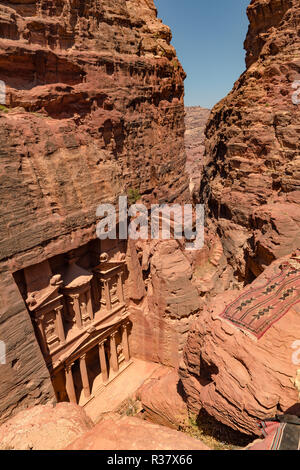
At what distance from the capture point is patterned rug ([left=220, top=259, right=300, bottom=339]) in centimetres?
887

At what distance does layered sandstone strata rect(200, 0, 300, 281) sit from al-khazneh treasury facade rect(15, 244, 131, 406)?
6943mm

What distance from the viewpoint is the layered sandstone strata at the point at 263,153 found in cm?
1571

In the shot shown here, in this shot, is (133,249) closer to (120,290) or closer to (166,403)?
(120,290)

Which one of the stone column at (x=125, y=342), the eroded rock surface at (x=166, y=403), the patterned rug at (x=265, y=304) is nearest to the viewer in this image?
the patterned rug at (x=265, y=304)

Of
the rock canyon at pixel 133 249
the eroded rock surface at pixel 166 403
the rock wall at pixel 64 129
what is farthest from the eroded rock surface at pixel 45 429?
the eroded rock surface at pixel 166 403

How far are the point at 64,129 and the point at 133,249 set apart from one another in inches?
261

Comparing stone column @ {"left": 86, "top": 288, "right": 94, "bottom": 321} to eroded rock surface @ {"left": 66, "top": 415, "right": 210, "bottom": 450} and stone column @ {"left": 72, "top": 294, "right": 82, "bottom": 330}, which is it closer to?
stone column @ {"left": 72, "top": 294, "right": 82, "bottom": 330}

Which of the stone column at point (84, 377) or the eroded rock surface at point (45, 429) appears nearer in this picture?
the eroded rock surface at point (45, 429)

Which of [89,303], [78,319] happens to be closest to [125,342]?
[89,303]

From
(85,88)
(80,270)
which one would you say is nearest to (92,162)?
(85,88)

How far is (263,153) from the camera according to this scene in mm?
17844

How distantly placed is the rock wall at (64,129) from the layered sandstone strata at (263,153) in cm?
466

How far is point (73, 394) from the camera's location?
14.1 m

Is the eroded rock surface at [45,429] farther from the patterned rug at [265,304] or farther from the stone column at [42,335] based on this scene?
the patterned rug at [265,304]
